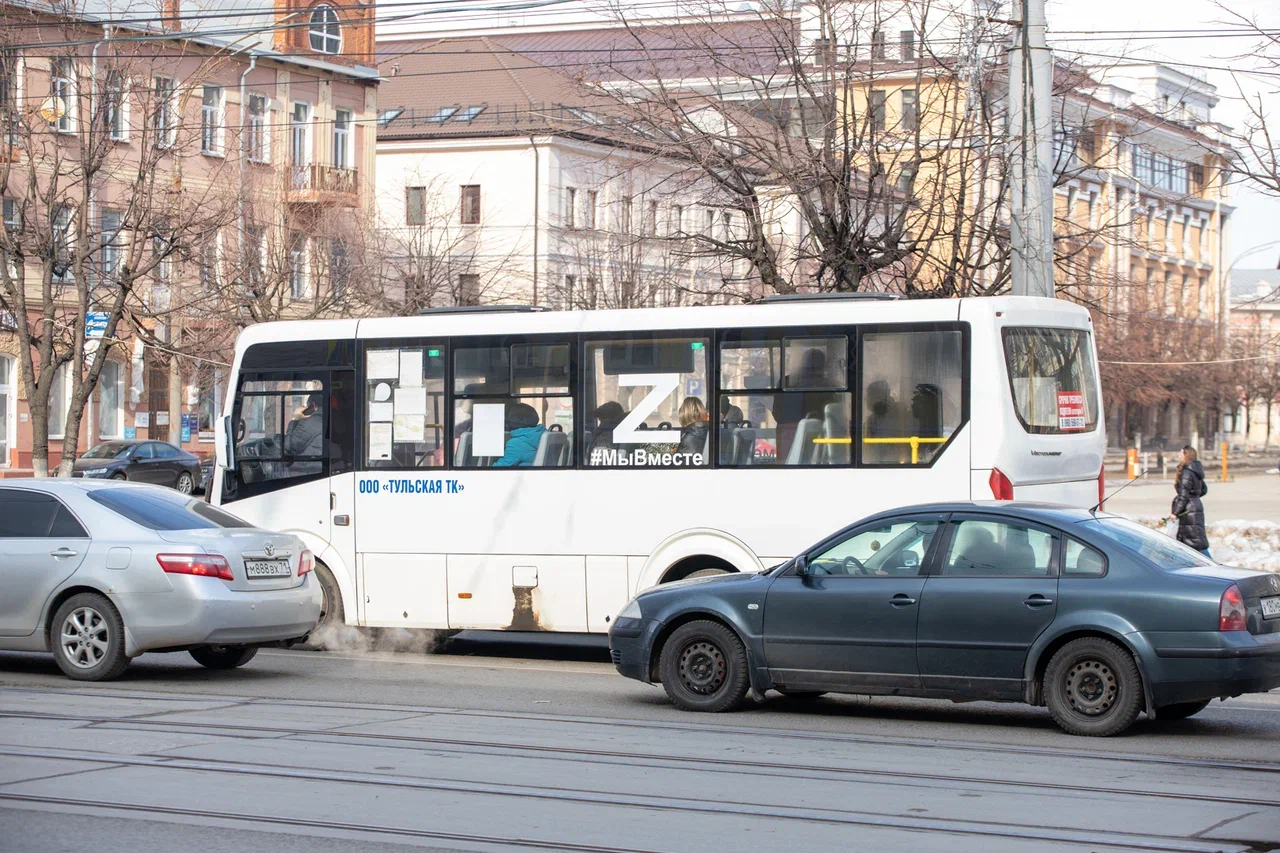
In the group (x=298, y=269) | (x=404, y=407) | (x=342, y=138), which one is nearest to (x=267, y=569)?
(x=404, y=407)

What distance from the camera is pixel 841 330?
13328 mm

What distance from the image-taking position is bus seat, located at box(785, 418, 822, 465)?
43.7 feet

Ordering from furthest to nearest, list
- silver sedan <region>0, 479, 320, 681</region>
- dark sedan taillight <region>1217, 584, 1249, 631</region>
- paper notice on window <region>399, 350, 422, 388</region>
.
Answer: paper notice on window <region>399, 350, 422, 388</region> → silver sedan <region>0, 479, 320, 681</region> → dark sedan taillight <region>1217, 584, 1249, 631</region>

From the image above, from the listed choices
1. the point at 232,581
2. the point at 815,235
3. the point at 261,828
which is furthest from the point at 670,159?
the point at 261,828

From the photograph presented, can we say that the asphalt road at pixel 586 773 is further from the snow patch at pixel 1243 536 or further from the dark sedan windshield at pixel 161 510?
the snow patch at pixel 1243 536

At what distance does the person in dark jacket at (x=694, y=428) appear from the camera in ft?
44.9

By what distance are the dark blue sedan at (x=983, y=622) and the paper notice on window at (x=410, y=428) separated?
3.99 metres

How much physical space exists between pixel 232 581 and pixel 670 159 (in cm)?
937

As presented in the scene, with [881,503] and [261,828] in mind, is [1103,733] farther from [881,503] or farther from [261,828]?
[261,828]

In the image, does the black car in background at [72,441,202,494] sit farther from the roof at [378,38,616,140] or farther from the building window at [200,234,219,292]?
the roof at [378,38,616,140]

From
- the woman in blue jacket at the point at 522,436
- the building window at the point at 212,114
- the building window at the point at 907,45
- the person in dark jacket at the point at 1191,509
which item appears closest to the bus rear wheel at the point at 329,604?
the woman in blue jacket at the point at 522,436

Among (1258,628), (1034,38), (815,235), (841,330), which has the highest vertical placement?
(1034,38)

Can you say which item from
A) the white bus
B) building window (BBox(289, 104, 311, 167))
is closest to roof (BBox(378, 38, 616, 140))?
building window (BBox(289, 104, 311, 167))

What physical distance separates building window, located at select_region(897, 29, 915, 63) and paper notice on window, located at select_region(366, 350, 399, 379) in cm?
781
